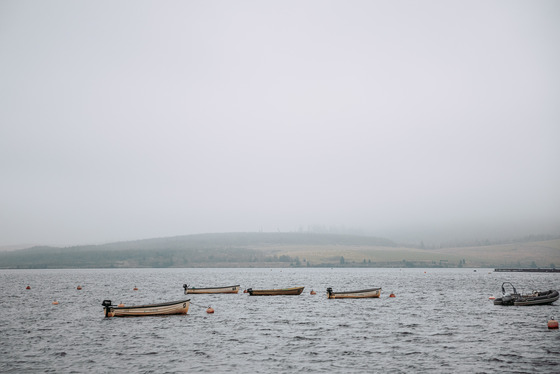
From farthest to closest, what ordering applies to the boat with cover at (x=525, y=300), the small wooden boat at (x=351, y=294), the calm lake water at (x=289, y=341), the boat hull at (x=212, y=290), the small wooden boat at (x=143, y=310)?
the boat hull at (x=212, y=290) < the small wooden boat at (x=351, y=294) < the boat with cover at (x=525, y=300) < the small wooden boat at (x=143, y=310) < the calm lake water at (x=289, y=341)

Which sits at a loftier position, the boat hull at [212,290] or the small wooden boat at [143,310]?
the small wooden boat at [143,310]

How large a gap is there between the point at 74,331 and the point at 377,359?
1500 inches

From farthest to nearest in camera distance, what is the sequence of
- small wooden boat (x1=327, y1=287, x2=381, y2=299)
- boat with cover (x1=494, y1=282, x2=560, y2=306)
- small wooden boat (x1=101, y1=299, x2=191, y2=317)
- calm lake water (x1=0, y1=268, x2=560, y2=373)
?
small wooden boat (x1=327, y1=287, x2=381, y2=299) → boat with cover (x1=494, y1=282, x2=560, y2=306) → small wooden boat (x1=101, y1=299, x2=191, y2=317) → calm lake water (x1=0, y1=268, x2=560, y2=373)

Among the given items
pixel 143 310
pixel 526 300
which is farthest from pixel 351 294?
pixel 143 310

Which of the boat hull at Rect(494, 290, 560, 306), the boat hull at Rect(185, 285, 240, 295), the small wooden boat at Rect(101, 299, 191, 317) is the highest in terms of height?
the small wooden boat at Rect(101, 299, 191, 317)

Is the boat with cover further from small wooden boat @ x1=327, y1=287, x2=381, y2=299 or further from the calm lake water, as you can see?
small wooden boat @ x1=327, y1=287, x2=381, y2=299

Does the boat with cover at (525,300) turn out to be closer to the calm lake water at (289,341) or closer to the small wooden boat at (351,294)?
the calm lake water at (289,341)

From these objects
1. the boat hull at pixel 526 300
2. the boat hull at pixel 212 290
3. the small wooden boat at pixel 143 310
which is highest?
the small wooden boat at pixel 143 310

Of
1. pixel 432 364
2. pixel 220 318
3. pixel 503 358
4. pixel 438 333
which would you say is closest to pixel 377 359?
pixel 432 364

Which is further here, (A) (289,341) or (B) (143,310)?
(B) (143,310)

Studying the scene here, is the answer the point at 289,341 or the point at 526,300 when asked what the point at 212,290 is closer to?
the point at 526,300

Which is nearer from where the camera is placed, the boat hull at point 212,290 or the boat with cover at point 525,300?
the boat with cover at point 525,300

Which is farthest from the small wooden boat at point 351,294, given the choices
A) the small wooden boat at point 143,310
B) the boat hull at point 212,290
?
the small wooden boat at point 143,310

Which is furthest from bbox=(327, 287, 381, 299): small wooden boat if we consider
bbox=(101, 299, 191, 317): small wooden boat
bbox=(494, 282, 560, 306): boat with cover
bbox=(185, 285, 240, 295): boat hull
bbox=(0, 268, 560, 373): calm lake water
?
bbox=(101, 299, 191, 317): small wooden boat
